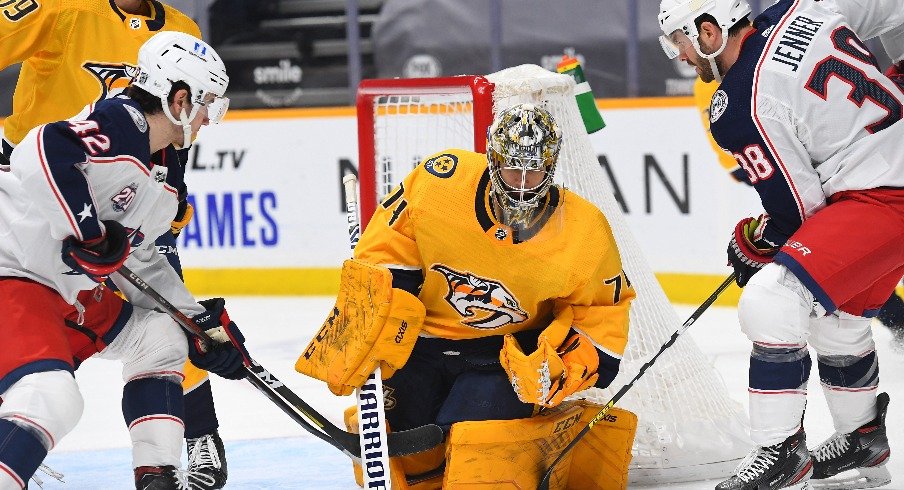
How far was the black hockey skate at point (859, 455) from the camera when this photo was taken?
306 cm

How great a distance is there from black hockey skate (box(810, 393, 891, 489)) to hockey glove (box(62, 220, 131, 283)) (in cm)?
163

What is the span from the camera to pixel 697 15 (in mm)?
2861

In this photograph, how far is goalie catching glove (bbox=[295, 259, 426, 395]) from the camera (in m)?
2.83

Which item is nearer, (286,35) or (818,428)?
(818,428)

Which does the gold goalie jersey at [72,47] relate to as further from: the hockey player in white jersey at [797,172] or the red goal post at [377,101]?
the hockey player in white jersey at [797,172]

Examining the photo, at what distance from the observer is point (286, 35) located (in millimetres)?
7270

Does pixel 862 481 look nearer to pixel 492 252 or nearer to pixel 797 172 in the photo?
pixel 797 172

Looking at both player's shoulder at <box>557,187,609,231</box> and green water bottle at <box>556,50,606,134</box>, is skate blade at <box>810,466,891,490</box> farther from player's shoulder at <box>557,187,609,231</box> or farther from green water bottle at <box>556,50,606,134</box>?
green water bottle at <box>556,50,606,134</box>

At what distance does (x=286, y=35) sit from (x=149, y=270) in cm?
448

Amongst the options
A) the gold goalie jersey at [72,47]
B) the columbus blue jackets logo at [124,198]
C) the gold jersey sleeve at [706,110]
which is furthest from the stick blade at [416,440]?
the gold jersey sleeve at [706,110]

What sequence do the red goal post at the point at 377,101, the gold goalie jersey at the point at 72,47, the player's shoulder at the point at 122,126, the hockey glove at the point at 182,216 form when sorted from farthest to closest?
the red goal post at the point at 377,101 → the gold goalie jersey at the point at 72,47 → the hockey glove at the point at 182,216 → the player's shoulder at the point at 122,126

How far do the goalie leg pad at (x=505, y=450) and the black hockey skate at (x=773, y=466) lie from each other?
1.25 feet

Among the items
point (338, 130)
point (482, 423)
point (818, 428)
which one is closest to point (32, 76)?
point (482, 423)

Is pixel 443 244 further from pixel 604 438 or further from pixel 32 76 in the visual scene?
pixel 32 76
